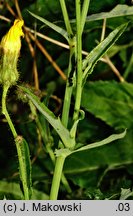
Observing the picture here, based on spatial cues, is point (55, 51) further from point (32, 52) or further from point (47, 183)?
point (47, 183)

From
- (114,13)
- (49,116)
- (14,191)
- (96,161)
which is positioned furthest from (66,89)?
(96,161)

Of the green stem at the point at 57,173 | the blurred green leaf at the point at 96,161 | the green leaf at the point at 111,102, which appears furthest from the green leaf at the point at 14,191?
the green stem at the point at 57,173

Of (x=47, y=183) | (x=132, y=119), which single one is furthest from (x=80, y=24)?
(x=47, y=183)

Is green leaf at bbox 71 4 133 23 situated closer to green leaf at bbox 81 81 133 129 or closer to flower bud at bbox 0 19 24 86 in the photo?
flower bud at bbox 0 19 24 86

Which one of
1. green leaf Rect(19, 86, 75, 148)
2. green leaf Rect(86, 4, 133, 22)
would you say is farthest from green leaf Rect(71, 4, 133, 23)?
green leaf Rect(19, 86, 75, 148)

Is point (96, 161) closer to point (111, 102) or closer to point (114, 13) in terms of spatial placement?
point (111, 102)

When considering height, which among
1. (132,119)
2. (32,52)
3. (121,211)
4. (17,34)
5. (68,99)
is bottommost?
(121,211)

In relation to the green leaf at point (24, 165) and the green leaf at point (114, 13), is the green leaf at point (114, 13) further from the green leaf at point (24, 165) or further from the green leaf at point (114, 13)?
the green leaf at point (24, 165)
